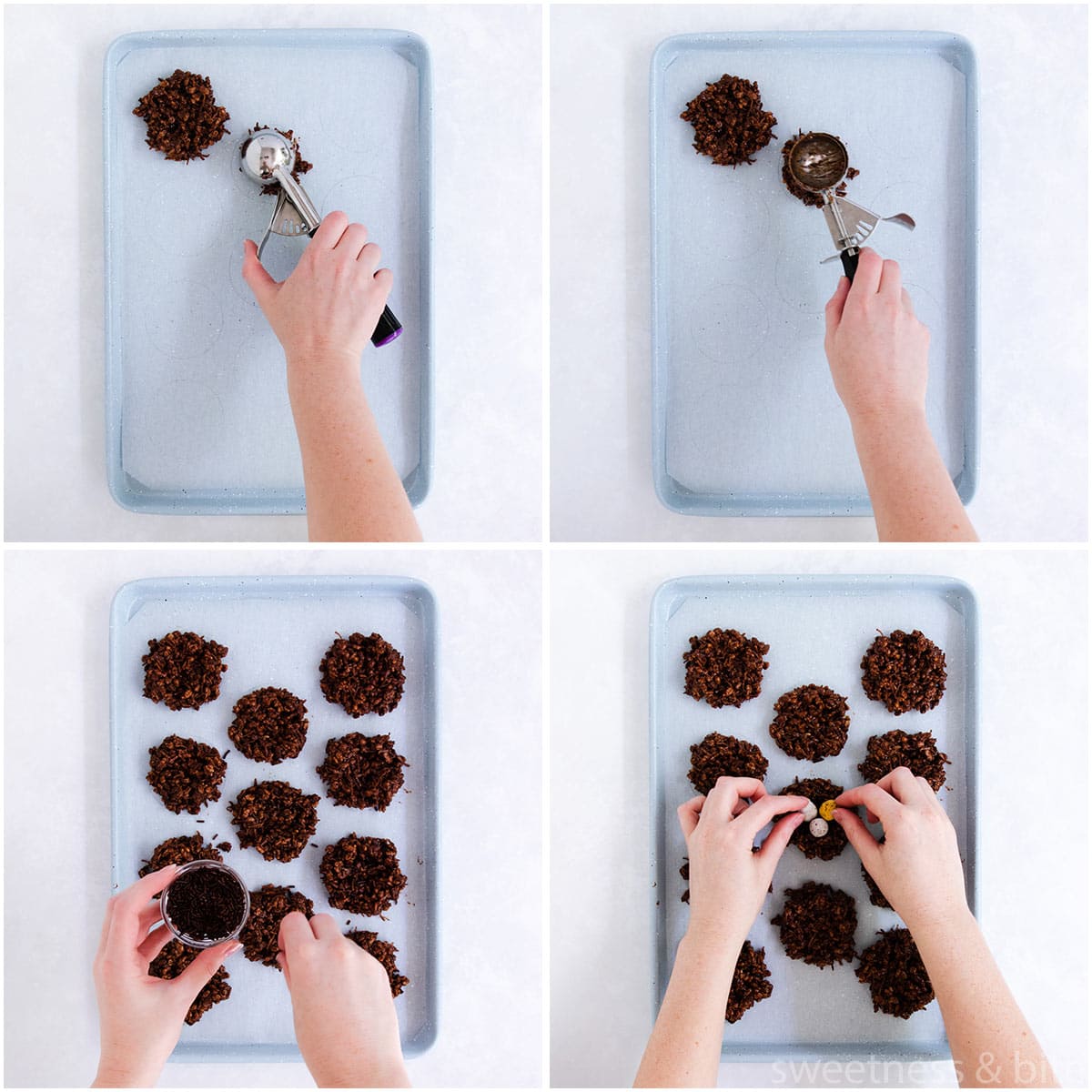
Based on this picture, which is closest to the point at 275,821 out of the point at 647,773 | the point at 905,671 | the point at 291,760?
the point at 291,760

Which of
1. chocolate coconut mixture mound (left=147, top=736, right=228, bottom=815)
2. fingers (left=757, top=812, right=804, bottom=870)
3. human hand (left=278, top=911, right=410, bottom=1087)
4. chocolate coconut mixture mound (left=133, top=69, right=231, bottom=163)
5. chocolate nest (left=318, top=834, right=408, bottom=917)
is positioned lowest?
human hand (left=278, top=911, right=410, bottom=1087)

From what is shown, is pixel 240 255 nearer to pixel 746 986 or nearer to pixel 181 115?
pixel 181 115

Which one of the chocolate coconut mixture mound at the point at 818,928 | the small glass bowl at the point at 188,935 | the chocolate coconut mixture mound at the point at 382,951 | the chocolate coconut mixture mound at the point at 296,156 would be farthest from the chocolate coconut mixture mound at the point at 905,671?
the chocolate coconut mixture mound at the point at 296,156

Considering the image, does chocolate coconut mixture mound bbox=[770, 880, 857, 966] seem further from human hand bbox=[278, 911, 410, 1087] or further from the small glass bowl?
the small glass bowl

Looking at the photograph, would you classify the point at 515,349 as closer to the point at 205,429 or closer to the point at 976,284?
the point at 205,429

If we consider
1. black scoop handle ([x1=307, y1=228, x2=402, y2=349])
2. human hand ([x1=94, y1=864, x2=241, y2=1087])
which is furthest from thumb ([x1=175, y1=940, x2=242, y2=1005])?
black scoop handle ([x1=307, y1=228, x2=402, y2=349])

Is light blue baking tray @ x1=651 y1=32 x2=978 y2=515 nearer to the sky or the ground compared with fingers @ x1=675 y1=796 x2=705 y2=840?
nearer to the sky
